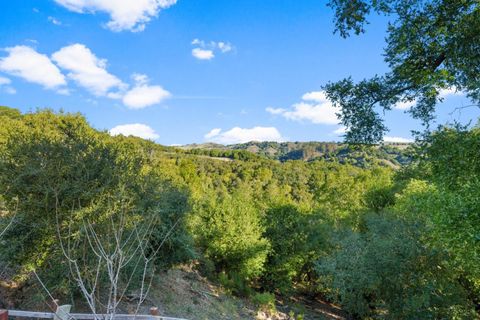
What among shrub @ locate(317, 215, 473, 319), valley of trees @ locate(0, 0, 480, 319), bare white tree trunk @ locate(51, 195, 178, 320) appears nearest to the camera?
bare white tree trunk @ locate(51, 195, 178, 320)

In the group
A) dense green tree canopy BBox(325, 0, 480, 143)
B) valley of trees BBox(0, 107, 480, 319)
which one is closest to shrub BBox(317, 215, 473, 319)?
valley of trees BBox(0, 107, 480, 319)

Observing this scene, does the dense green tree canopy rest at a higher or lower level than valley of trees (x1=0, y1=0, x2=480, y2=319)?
higher

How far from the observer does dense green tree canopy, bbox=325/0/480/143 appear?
4.95m

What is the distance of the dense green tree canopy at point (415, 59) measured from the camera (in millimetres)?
4949

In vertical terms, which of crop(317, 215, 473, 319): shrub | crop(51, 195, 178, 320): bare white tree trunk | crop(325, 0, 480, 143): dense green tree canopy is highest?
crop(325, 0, 480, 143): dense green tree canopy

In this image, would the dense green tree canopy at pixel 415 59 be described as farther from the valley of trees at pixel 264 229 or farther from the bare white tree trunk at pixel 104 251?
the bare white tree trunk at pixel 104 251

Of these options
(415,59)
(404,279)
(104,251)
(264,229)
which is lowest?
(264,229)

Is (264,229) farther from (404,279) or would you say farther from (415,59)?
(415,59)

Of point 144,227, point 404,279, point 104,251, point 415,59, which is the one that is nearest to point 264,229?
point 404,279

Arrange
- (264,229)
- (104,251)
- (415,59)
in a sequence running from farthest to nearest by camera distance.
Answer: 1. (264,229)
2. (104,251)
3. (415,59)

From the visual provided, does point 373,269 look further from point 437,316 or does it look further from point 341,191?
point 341,191

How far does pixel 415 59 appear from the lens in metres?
5.73

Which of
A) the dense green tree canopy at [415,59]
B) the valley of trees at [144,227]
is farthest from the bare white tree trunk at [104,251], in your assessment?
the dense green tree canopy at [415,59]

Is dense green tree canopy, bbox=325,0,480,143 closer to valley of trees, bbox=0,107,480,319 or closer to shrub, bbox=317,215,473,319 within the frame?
valley of trees, bbox=0,107,480,319
